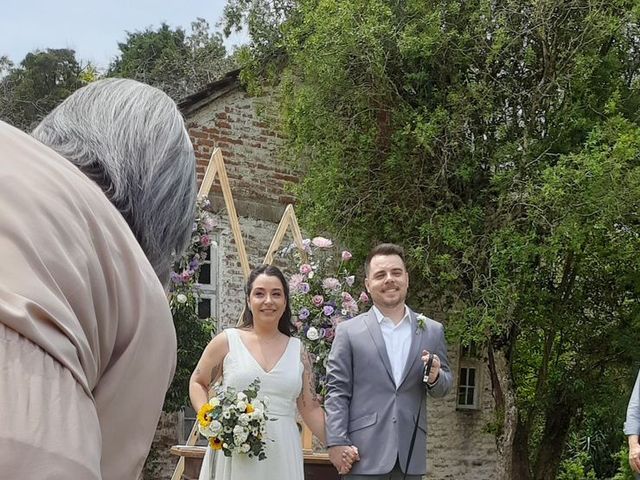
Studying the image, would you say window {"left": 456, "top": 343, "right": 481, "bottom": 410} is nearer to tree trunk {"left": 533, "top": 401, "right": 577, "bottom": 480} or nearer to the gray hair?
tree trunk {"left": 533, "top": 401, "right": 577, "bottom": 480}

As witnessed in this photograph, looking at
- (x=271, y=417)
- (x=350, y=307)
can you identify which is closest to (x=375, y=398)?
(x=271, y=417)

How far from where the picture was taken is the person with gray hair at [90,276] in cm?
84

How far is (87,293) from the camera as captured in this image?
95 cm

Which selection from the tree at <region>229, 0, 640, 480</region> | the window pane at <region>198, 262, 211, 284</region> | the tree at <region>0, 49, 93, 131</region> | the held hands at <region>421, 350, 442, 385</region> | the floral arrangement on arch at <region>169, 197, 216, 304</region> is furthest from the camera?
the tree at <region>0, 49, 93, 131</region>

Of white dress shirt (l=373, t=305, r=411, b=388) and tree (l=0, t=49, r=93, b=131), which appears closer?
white dress shirt (l=373, t=305, r=411, b=388)

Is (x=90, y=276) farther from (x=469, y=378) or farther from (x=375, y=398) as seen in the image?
(x=469, y=378)

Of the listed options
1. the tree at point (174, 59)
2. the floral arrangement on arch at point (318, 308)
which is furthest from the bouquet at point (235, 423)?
the tree at point (174, 59)

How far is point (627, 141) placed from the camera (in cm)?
966

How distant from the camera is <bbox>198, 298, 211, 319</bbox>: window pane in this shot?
8.77m

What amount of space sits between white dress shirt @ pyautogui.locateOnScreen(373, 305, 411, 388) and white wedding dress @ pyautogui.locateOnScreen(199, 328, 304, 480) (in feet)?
2.25

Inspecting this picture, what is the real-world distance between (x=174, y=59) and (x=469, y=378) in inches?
384

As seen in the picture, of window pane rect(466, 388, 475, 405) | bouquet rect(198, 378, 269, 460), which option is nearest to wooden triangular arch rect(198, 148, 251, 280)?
bouquet rect(198, 378, 269, 460)

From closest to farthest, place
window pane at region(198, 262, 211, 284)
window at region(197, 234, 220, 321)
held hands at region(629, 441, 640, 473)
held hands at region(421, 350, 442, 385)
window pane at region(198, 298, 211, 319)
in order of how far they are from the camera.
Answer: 1. held hands at region(421, 350, 442, 385)
2. held hands at region(629, 441, 640, 473)
3. window pane at region(198, 298, 211, 319)
4. window at region(197, 234, 220, 321)
5. window pane at region(198, 262, 211, 284)

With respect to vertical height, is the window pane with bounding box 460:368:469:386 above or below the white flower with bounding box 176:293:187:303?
below
